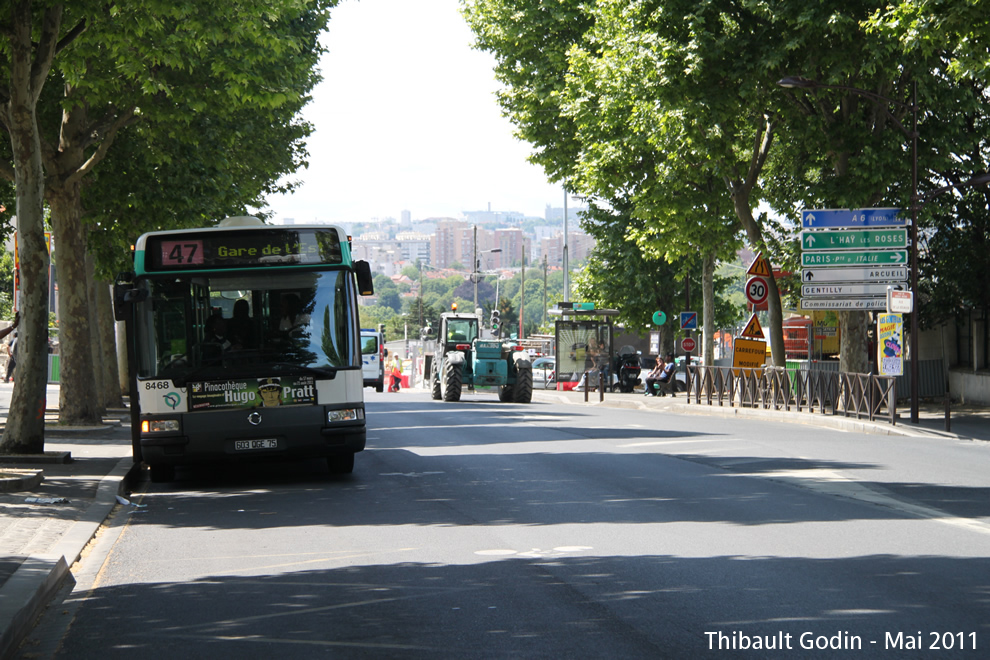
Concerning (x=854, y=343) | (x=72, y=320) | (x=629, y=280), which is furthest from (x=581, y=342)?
(x=72, y=320)

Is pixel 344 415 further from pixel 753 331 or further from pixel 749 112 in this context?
pixel 753 331

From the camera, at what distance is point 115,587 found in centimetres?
773

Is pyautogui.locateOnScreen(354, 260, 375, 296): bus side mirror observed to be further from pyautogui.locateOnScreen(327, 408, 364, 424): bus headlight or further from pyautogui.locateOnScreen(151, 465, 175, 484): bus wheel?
pyautogui.locateOnScreen(151, 465, 175, 484): bus wheel

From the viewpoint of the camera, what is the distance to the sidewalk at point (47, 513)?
6.84 meters

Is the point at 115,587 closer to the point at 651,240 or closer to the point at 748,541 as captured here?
the point at 748,541

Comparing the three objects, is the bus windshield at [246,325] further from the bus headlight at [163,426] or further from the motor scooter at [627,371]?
the motor scooter at [627,371]

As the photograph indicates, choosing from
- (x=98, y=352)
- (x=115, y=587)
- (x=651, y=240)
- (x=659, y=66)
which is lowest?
(x=115, y=587)

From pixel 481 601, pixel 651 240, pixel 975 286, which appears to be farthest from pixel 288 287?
pixel 975 286

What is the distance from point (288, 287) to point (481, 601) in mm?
6988

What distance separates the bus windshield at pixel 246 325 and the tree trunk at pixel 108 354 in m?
14.6

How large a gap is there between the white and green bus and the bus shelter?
1166 inches

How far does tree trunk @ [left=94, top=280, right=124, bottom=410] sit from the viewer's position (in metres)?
28.0

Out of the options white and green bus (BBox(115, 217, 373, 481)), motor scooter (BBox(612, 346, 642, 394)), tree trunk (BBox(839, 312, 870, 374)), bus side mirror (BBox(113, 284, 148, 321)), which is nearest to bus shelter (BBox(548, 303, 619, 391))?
motor scooter (BBox(612, 346, 642, 394))

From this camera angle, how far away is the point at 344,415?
43.0 feet
